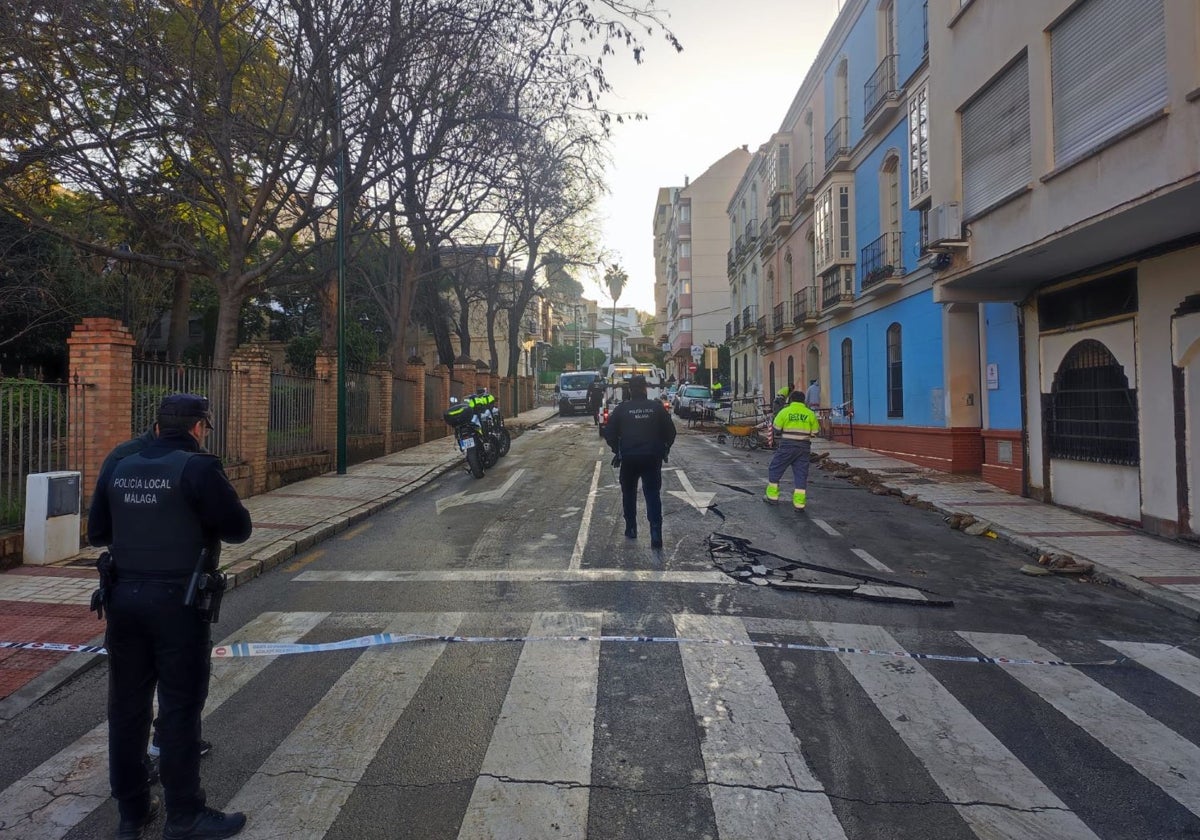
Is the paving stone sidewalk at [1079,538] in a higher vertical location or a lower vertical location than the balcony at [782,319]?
lower

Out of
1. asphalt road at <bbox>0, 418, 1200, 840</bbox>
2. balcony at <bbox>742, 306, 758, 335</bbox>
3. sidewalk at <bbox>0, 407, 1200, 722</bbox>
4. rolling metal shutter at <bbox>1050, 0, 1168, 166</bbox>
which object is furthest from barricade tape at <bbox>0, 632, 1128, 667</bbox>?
balcony at <bbox>742, 306, 758, 335</bbox>

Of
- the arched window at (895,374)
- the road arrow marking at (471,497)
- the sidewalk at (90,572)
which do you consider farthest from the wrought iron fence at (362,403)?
the arched window at (895,374)

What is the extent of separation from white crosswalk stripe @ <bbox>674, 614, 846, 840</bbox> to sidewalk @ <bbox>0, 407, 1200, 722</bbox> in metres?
3.90

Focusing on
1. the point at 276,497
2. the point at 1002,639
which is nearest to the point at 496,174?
the point at 276,497

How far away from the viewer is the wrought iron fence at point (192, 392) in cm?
917

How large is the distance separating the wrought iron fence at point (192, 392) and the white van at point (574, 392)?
27418 mm

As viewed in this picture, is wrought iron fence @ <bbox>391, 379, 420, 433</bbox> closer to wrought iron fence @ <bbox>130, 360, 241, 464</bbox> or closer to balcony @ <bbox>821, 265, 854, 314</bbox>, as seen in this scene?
wrought iron fence @ <bbox>130, 360, 241, 464</bbox>

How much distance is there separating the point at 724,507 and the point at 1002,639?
5538mm

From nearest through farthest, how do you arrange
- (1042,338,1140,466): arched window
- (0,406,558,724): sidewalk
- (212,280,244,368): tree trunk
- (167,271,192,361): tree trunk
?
(0,406,558,724): sidewalk
(1042,338,1140,466): arched window
(212,280,244,368): tree trunk
(167,271,192,361): tree trunk

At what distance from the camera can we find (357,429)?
56.2ft

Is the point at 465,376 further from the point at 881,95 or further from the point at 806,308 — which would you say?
the point at 881,95

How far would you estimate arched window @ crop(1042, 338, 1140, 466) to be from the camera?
9.94m

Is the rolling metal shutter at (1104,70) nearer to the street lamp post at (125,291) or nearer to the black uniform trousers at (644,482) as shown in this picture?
the black uniform trousers at (644,482)

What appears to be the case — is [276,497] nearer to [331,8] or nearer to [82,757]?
[331,8]
